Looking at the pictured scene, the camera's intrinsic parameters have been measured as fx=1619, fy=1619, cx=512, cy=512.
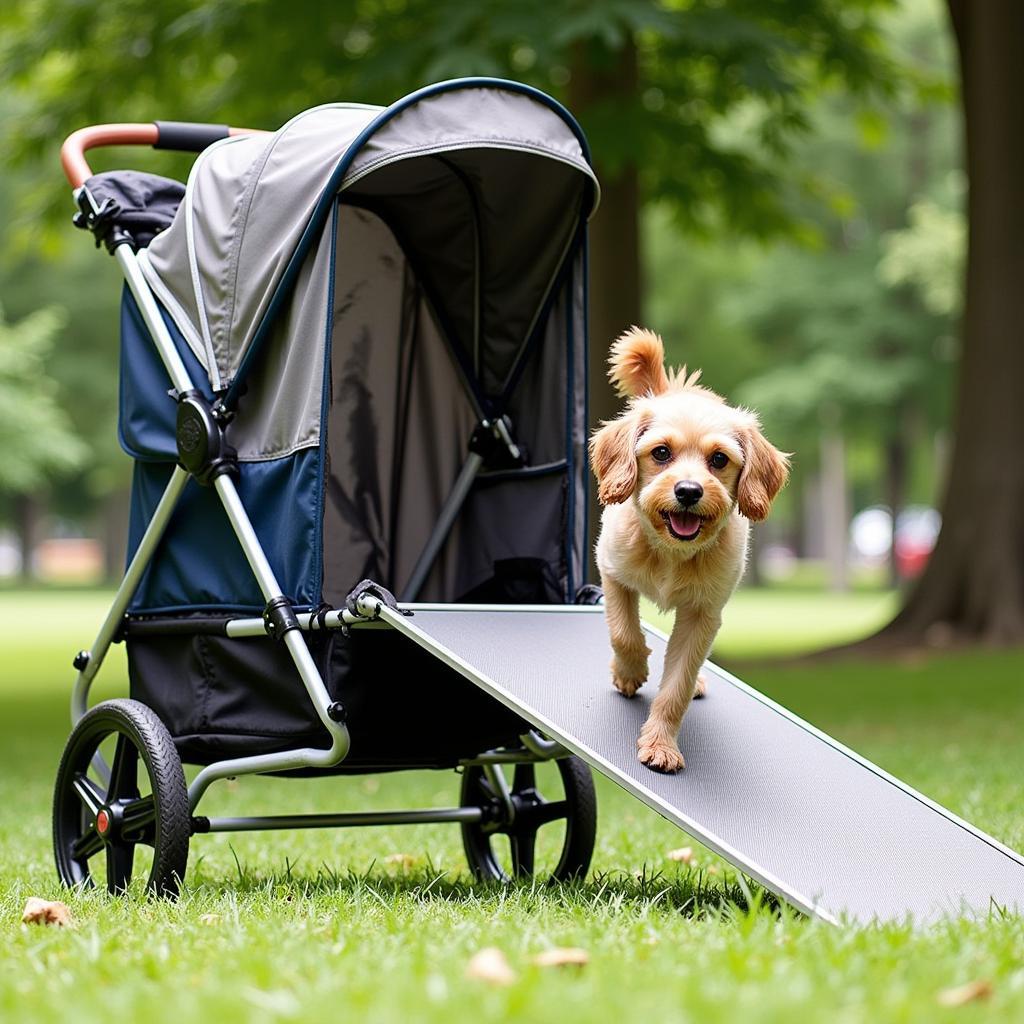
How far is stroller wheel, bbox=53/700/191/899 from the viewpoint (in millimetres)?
4277

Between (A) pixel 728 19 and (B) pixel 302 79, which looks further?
(B) pixel 302 79

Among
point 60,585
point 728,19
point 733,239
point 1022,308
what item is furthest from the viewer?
point 60,585

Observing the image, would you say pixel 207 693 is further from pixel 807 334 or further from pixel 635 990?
pixel 807 334

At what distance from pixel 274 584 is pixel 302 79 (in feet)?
28.5

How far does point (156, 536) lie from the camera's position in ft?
15.9

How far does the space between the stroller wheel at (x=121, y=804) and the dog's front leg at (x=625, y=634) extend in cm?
123

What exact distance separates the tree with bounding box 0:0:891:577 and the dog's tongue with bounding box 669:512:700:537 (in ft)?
19.9

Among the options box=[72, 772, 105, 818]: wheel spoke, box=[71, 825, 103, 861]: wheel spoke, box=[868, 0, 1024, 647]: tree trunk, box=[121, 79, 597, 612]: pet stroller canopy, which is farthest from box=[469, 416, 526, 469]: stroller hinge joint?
box=[868, 0, 1024, 647]: tree trunk

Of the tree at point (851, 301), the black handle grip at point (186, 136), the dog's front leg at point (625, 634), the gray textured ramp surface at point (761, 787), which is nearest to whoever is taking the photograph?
the gray textured ramp surface at point (761, 787)

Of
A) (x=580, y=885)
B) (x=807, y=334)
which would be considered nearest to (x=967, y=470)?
(x=580, y=885)

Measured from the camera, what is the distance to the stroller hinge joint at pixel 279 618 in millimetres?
4340

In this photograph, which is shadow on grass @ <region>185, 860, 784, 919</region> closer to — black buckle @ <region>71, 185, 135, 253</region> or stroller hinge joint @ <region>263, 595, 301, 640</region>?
stroller hinge joint @ <region>263, 595, 301, 640</region>

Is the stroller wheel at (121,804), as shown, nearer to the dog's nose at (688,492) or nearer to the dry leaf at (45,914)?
the dry leaf at (45,914)

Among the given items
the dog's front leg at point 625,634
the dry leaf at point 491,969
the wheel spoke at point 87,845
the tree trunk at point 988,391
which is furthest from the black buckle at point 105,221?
the tree trunk at point 988,391
